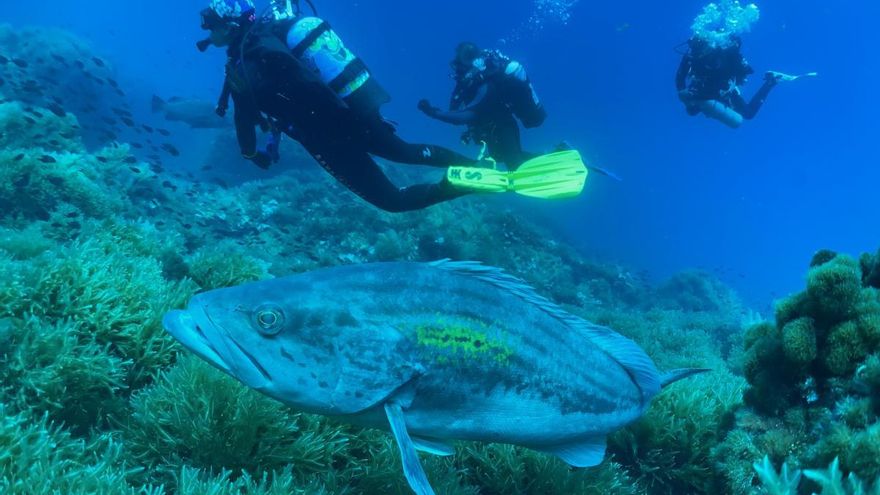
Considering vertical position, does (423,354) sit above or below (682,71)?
below

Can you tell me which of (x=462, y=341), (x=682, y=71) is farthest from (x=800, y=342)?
(x=682, y=71)

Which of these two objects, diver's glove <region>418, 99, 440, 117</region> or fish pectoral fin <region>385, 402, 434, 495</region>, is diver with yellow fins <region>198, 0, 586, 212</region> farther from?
fish pectoral fin <region>385, 402, 434, 495</region>

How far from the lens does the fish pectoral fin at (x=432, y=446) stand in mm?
2486

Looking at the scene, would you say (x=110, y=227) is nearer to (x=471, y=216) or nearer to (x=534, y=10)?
(x=471, y=216)

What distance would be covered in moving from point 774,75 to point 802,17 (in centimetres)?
13929

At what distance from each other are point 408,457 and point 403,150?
5.37 meters

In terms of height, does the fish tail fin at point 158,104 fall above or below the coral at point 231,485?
above

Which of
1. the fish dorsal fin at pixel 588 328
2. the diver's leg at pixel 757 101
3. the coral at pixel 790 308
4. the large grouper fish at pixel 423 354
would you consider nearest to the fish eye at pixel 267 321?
the large grouper fish at pixel 423 354

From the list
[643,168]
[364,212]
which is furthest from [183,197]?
[643,168]

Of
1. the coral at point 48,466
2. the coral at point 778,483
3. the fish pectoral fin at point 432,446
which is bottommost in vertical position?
the coral at point 48,466

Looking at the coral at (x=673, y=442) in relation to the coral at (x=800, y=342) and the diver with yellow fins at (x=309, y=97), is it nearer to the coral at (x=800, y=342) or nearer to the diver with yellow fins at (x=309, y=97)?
the coral at (x=800, y=342)

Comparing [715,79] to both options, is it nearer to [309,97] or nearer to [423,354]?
[309,97]

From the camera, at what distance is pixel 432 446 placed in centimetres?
253

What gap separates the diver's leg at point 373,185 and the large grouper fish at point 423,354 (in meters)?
3.90
